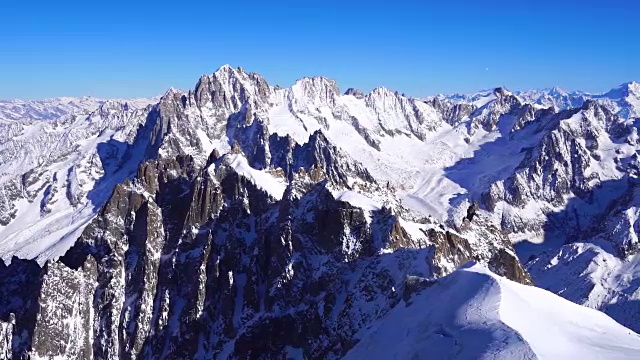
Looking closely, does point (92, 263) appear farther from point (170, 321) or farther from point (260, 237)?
point (260, 237)

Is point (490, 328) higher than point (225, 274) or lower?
lower

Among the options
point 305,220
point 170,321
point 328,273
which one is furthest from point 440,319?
point 170,321

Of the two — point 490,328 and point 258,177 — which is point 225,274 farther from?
point 490,328

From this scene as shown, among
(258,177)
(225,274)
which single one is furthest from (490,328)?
(258,177)

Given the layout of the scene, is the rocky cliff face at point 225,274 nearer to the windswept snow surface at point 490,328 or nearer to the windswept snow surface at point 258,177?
the windswept snow surface at point 258,177

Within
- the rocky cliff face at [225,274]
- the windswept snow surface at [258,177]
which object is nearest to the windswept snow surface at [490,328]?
Answer: the rocky cliff face at [225,274]

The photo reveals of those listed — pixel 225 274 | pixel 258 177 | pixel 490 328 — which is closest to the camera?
pixel 490 328

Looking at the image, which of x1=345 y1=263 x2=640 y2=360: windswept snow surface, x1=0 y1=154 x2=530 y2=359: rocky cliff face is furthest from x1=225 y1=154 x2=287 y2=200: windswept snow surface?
x1=345 y1=263 x2=640 y2=360: windswept snow surface

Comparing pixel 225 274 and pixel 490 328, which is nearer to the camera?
pixel 490 328
